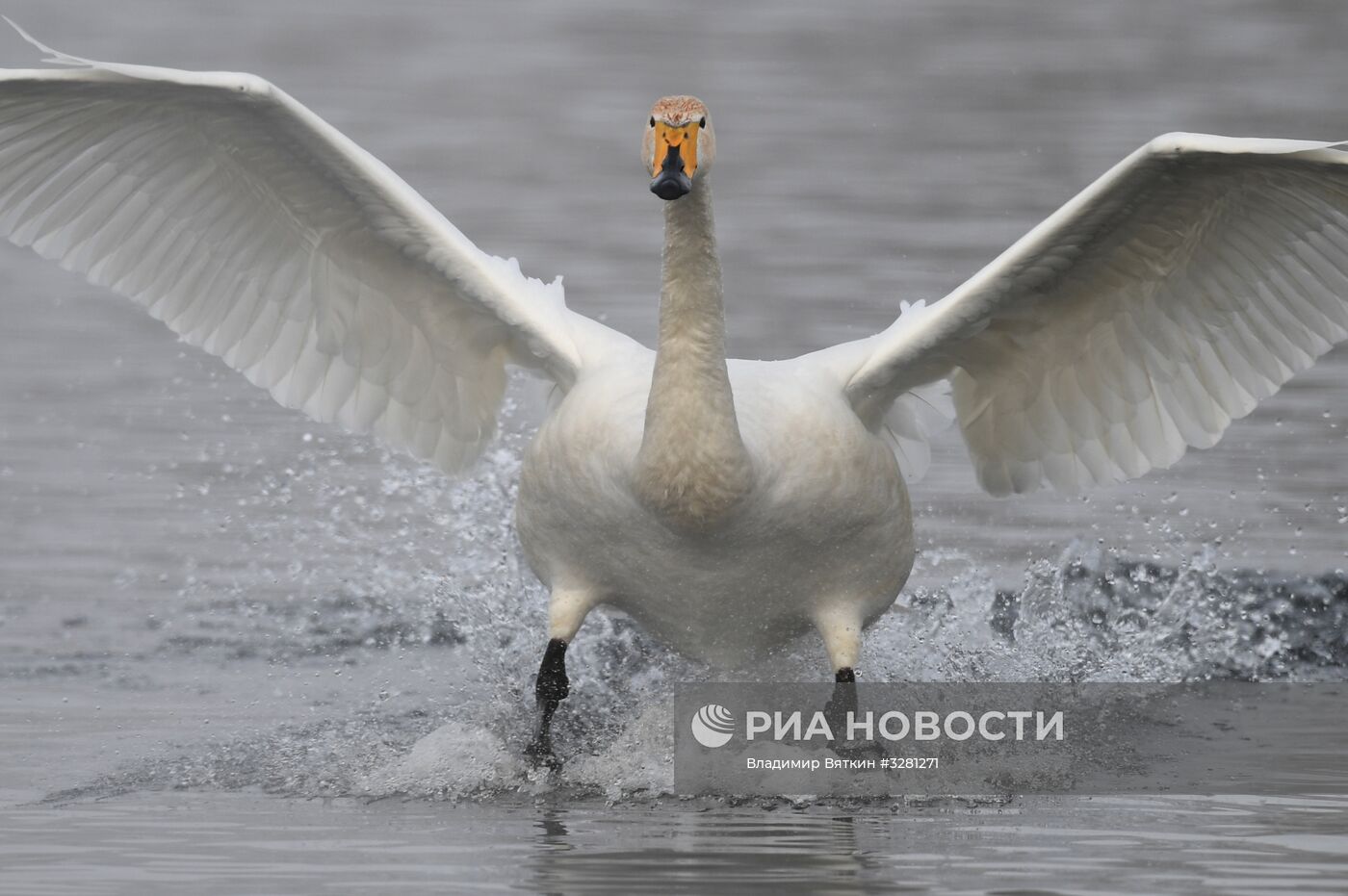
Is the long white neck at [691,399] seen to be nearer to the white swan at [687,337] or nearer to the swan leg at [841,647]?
the white swan at [687,337]

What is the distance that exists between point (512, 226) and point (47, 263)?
3107mm

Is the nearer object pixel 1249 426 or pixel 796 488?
pixel 796 488

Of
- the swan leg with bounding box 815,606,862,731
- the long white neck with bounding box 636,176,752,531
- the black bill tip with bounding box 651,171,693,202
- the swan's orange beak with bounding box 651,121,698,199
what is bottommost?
the swan leg with bounding box 815,606,862,731

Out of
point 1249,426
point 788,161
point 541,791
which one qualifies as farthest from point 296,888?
point 788,161

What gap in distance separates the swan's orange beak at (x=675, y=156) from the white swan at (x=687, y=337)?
1cm

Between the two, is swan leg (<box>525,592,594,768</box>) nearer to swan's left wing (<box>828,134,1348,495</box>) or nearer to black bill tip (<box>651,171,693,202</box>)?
swan's left wing (<box>828,134,1348,495</box>)

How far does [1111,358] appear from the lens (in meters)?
8.41

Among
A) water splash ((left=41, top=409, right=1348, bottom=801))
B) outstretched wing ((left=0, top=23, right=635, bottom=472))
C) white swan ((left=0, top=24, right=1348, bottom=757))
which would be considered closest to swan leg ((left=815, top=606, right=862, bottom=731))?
white swan ((left=0, top=24, right=1348, bottom=757))

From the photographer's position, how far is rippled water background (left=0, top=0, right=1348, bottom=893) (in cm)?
645

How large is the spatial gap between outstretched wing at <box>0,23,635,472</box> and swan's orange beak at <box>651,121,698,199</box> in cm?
126

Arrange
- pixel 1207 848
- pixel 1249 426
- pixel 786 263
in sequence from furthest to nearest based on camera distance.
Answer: pixel 786 263, pixel 1249 426, pixel 1207 848

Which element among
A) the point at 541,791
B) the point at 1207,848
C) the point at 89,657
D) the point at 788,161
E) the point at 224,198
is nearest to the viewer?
the point at 1207,848

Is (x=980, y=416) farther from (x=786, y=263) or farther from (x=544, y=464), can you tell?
(x=786, y=263)

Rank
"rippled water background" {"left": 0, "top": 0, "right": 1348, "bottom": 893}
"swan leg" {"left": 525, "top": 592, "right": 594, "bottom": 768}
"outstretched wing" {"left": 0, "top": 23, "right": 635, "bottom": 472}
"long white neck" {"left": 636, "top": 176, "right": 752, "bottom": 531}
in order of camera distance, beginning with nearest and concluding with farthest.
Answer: "rippled water background" {"left": 0, "top": 0, "right": 1348, "bottom": 893} → "long white neck" {"left": 636, "top": 176, "right": 752, "bottom": 531} → "outstretched wing" {"left": 0, "top": 23, "right": 635, "bottom": 472} → "swan leg" {"left": 525, "top": 592, "right": 594, "bottom": 768}
